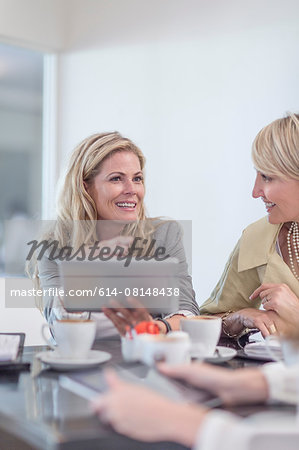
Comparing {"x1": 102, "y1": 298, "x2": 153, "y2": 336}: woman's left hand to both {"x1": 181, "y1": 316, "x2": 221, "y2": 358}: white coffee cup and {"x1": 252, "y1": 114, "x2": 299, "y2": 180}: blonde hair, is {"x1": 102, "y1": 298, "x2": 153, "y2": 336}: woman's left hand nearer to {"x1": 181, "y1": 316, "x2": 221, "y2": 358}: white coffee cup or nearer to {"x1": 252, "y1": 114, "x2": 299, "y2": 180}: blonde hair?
{"x1": 181, "y1": 316, "x2": 221, "y2": 358}: white coffee cup

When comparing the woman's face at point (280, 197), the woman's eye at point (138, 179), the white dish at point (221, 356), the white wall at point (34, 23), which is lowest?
the white dish at point (221, 356)

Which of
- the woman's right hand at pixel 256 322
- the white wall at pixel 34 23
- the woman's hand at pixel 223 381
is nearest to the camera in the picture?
the woman's hand at pixel 223 381

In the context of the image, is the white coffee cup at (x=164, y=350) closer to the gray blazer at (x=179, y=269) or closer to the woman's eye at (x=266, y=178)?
the gray blazer at (x=179, y=269)

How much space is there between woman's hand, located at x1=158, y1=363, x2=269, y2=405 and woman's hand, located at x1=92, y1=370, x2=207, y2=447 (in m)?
0.10

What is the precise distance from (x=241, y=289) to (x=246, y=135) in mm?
1123

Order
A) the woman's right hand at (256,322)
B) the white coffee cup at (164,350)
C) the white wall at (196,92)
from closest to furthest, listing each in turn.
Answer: the white coffee cup at (164,350) → the woman's right hand at (256,322) → the white wall at (196,92)

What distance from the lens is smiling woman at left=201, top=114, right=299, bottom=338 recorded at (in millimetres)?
2121

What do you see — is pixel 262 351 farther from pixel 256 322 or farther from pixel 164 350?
pixel 164 350

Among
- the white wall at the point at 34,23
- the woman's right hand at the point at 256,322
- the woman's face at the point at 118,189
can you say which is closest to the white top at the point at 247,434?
the woman's right hand at the point at 256,322

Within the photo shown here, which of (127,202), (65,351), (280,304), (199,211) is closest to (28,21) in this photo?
(199,211)

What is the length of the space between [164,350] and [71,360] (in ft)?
0.86

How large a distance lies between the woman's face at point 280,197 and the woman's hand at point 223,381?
1.22 meters

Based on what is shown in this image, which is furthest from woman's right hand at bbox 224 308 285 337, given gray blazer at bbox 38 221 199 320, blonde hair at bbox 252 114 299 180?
blonde hair at bbox 252 114 299 180

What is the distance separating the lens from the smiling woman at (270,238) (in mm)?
2121
